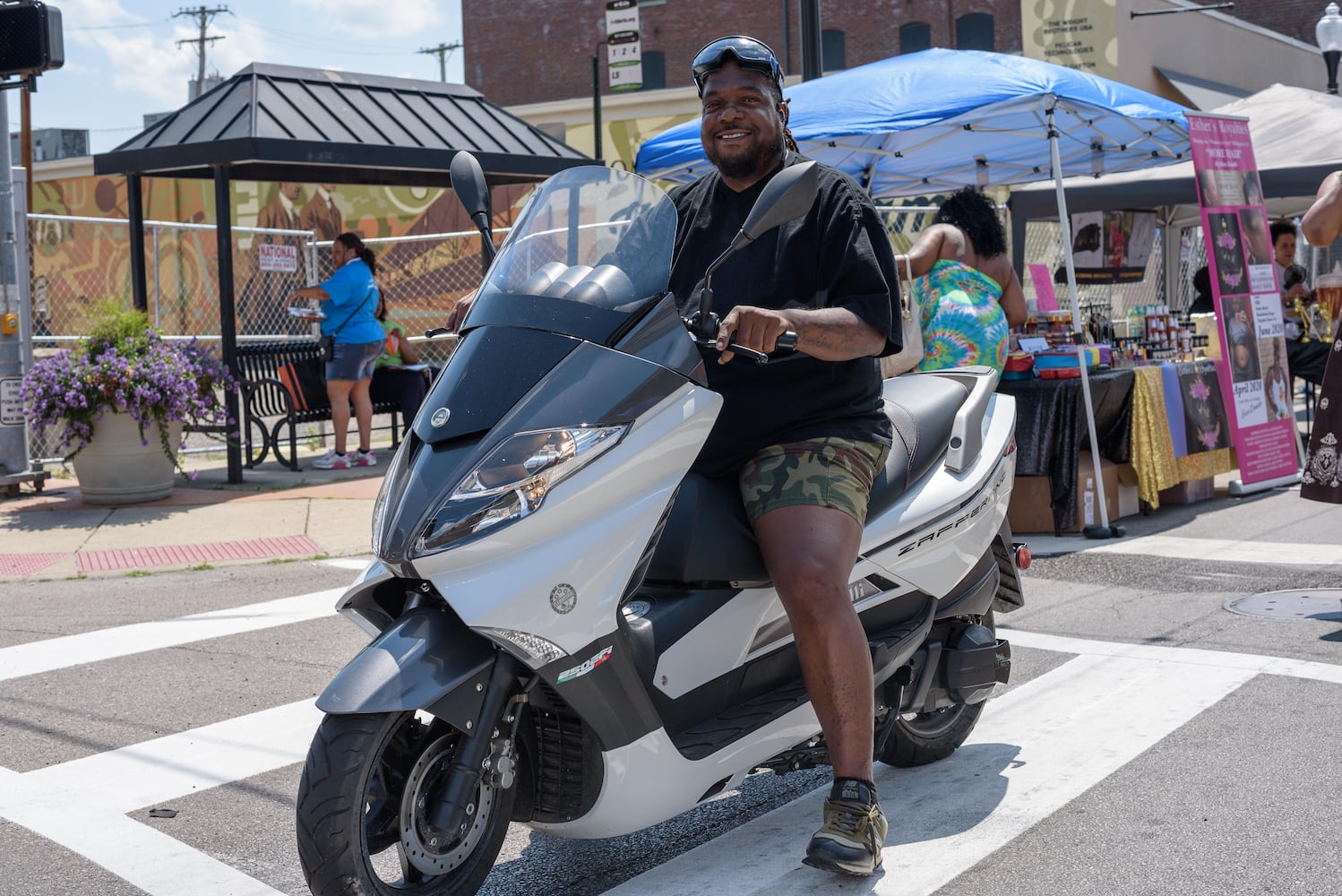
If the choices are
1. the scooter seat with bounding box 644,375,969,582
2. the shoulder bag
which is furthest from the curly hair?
the scooter seat with bounding box 644,375,969,582

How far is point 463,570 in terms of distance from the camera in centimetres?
293

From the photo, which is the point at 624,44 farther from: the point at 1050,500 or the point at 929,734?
the point at 929,734

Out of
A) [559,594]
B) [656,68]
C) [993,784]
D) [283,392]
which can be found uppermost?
[656,68]

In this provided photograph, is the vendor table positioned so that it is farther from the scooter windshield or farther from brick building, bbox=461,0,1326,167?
brick building, bbox=461,0,1326,167

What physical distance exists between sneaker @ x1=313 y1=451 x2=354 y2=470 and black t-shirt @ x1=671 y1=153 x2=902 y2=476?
871cm

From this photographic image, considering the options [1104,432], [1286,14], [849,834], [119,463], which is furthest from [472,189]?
[1286,14]

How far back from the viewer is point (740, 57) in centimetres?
355

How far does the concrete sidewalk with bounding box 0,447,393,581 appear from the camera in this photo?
326 inches

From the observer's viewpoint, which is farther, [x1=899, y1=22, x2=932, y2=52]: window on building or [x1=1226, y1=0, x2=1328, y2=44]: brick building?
[x1=899, y1=22, x2=932, y2=52]: window on building

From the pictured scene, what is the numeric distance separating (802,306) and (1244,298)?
789 cm

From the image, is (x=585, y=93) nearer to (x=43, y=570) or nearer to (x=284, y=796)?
(x=43, y=570)

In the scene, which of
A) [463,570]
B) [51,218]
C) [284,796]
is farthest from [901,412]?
[51,218]

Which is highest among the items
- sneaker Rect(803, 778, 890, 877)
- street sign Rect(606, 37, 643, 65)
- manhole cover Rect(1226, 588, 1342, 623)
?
street sign Rect(606, 37, 643, 65)

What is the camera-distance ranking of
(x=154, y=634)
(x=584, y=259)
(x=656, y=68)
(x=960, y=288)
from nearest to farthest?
(x=584, y=259) → (x=154, y=634) → (x=960, y=288) → (x=656, y=68)
